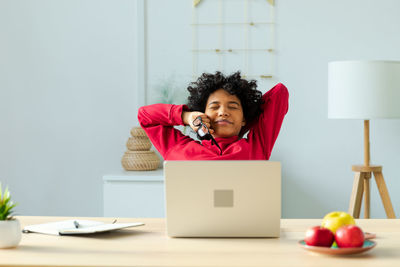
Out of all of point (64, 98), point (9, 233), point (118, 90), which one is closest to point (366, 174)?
point (118, 90)

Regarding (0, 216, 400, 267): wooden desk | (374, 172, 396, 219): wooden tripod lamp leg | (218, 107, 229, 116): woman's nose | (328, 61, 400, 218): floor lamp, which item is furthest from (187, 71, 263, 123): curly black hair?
(374, 172, 396, 219): wooden tripod lamp leg

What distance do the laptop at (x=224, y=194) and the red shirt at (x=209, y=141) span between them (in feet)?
2.47

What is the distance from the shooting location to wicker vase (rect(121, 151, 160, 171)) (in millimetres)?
3359

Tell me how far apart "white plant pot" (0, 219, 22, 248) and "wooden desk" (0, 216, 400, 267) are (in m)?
0.02

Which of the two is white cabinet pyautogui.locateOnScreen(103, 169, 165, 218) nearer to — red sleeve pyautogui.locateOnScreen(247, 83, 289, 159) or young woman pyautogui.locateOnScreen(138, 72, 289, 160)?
A: young woman pyautogui.locateOnScreen(138, 72, 289, 160)

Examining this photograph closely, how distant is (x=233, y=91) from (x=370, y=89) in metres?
1.20

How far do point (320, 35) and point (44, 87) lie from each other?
2.01m

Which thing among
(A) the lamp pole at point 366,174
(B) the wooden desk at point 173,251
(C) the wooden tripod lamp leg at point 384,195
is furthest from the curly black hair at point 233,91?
(C) the wooden tripod lamp leg at point 384,195

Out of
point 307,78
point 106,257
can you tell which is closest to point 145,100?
point 307,78

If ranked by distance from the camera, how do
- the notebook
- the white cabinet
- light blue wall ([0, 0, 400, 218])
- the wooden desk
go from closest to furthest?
the wooden desk < the notebook < the white cabinet < light blue wall ([0, 0, 400, 218])

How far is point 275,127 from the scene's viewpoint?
236 cm

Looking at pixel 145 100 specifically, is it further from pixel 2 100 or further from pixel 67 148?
pixel 2 100

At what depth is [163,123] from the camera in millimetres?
2398

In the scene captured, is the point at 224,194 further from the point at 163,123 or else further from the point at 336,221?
the point at 163,123
